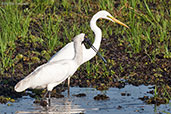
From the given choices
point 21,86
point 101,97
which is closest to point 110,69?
point 101,97

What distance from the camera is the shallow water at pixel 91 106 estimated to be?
7.75 m

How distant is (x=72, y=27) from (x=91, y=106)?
5.76 meters

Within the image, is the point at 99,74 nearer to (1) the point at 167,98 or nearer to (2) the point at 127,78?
(2) the point at 127,78

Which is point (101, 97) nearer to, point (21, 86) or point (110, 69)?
point (21, 86)

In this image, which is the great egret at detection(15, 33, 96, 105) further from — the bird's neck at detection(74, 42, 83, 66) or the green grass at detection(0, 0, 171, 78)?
the green grass at detection(0, 0, 171, 78)

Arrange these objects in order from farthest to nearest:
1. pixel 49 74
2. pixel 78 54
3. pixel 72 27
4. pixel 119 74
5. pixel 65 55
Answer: pixel 72 27 < pixel 119 74 < pixel 65 55 < pixel 78 54 < pixel 49 74

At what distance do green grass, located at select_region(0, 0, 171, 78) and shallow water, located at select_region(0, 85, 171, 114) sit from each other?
1625 millimetres

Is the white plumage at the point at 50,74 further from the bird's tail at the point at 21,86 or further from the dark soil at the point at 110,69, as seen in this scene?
the dark soil at the point at 110,69

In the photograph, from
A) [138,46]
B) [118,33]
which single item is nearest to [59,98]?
[138,46]

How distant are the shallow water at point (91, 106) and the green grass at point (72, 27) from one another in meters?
1.63

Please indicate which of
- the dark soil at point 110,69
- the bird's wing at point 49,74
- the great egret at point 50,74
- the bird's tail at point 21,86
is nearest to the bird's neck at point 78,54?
the great egret at point 50,74

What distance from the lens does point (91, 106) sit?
319 inches

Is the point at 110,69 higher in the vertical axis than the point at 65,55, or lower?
lower

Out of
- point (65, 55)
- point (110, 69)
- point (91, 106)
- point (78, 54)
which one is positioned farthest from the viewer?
point (110, 69)
